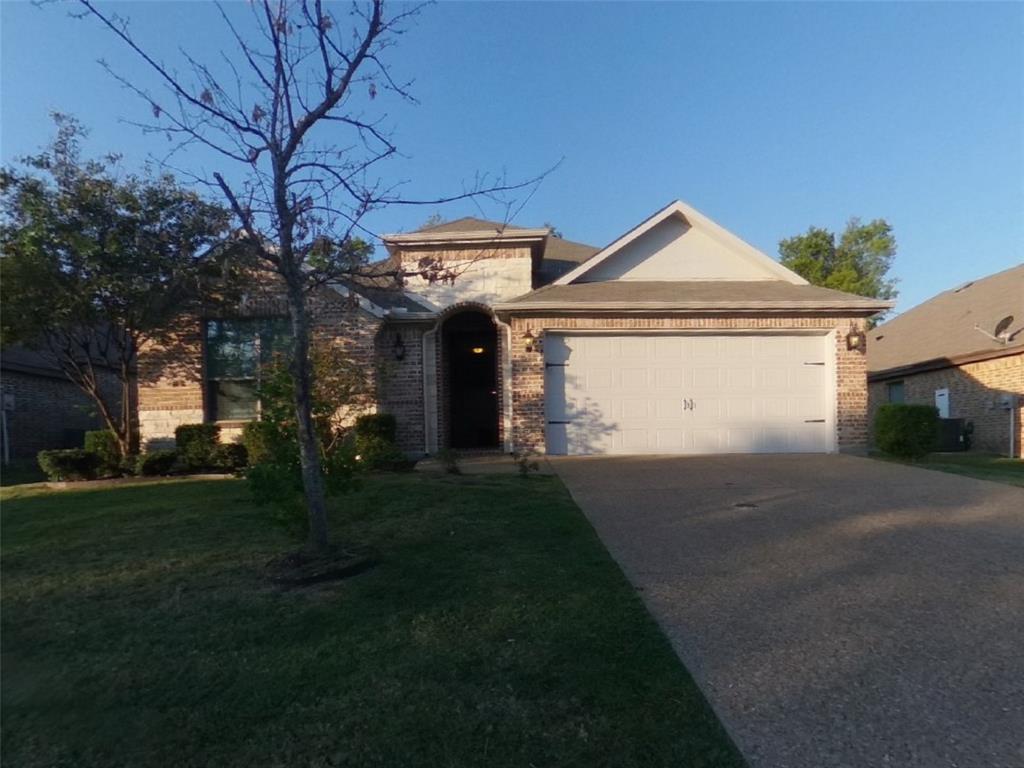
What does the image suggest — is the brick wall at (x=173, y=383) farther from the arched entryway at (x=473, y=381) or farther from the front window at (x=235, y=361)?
the arched entryway at (x=473, y=381)

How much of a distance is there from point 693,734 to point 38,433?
18.6 metres

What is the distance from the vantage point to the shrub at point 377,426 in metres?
10.9

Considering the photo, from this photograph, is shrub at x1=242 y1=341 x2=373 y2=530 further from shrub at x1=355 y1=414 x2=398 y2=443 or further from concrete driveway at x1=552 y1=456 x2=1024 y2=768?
shrub at x1=355 y1=414 x2=398 y2=443

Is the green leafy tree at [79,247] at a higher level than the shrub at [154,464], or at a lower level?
→ higher

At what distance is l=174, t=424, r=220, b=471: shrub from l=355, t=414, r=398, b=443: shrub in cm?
260

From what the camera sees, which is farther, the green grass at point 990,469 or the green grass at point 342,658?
the green grass at point 990,469

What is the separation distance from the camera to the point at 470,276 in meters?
13.3

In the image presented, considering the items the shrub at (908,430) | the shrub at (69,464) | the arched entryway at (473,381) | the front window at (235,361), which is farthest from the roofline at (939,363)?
the shrub at (69,464)

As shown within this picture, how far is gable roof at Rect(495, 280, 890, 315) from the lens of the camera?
12.0 m

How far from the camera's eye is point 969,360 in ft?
56.4

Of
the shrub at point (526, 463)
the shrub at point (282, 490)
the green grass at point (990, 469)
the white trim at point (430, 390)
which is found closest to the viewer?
the shrub at point (282, 490)

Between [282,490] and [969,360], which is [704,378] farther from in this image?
[969,360]

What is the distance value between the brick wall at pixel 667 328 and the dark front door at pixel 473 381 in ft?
6.28

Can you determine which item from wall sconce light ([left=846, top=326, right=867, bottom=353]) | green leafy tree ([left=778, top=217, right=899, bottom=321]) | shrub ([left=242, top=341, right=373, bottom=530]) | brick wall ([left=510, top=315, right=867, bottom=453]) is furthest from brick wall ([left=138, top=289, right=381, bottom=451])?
green leafy tree ([left=778, top=217, right=899, bottom=321])
